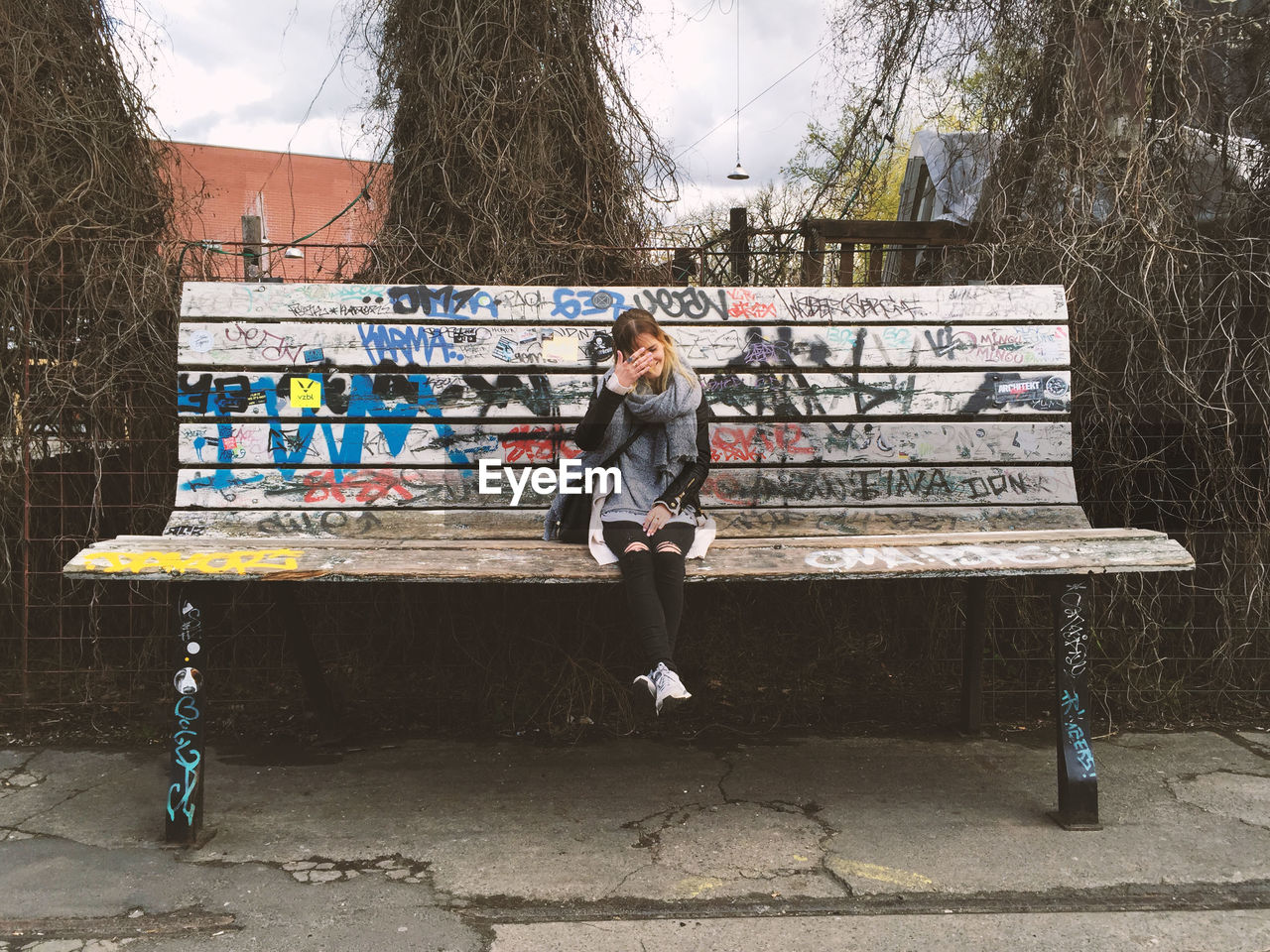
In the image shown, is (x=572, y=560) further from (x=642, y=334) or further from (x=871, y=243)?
(x=871, y=243)

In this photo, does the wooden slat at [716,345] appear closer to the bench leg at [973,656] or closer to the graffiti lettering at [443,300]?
the graffiti lettering at [443,300]

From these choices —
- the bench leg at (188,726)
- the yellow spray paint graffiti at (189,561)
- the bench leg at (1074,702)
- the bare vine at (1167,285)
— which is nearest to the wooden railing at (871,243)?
the bare vine at (1167,285)

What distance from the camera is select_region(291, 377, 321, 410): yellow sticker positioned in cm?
370

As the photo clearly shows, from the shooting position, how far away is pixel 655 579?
10.6ft

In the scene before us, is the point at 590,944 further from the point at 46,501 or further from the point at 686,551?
the point at 46,501

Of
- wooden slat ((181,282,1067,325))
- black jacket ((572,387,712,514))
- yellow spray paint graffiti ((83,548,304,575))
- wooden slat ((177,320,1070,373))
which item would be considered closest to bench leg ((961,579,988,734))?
wooden slat ((177,320,1070,373))

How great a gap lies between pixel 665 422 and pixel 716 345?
0.55 m

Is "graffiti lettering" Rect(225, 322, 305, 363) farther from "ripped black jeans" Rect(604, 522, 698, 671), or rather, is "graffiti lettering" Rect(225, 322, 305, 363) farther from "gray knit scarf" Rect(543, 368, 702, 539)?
"ripped black jeans" Rect(604, 522, 698, 671)

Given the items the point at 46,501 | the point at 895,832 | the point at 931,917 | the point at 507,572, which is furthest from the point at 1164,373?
the point at 46,501

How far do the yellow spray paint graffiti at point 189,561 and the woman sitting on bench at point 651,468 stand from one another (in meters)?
1.02

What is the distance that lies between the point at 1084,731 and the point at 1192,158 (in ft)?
8.93

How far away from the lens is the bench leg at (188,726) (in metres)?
3.03

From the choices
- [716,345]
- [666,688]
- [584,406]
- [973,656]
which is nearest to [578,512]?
[584,406]

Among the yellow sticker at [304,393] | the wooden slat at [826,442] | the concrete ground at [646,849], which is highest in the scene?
the yellow sticker at [304,393]
